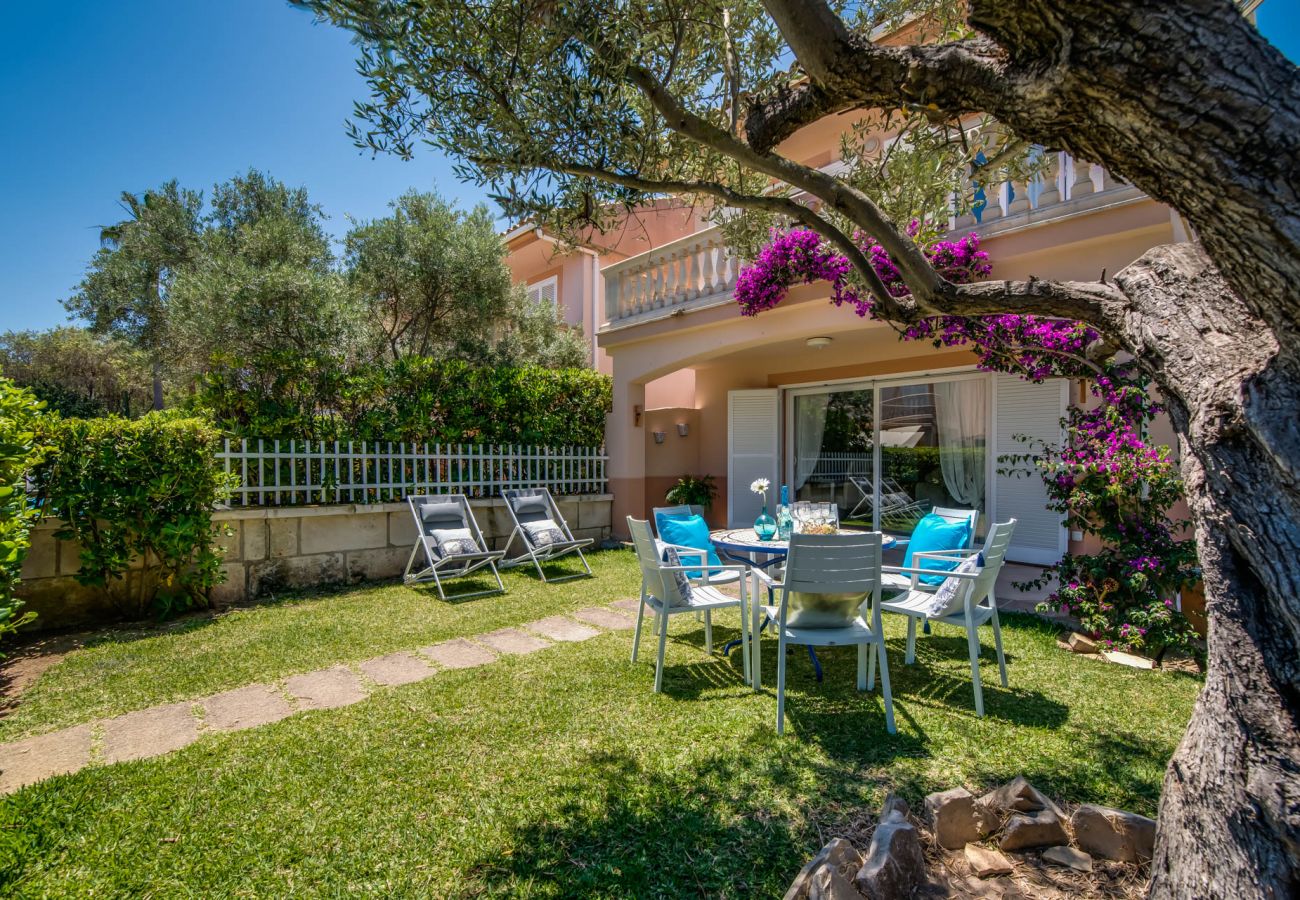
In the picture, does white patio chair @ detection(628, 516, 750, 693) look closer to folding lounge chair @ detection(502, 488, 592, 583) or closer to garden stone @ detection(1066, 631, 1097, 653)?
garden stone @ detection(1066, 631, 1097, 653)

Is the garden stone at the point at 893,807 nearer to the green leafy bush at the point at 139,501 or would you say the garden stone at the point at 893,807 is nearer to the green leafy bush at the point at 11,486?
the green leafy bush at the point at 11,486

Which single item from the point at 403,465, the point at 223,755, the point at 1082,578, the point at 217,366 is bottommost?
the point at 223,755

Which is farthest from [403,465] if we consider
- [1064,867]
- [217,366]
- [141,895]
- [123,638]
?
[1064,867]

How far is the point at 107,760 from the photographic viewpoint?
10.1 ft

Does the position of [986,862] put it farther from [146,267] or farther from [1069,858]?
[146,267]

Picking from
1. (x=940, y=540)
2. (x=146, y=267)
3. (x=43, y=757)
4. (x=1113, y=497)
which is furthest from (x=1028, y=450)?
(x=146, y=267)

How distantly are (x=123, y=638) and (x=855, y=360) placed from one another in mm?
9383

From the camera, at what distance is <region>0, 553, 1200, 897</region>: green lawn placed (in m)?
2.28

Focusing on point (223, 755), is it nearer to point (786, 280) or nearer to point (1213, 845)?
point (1213, 845)

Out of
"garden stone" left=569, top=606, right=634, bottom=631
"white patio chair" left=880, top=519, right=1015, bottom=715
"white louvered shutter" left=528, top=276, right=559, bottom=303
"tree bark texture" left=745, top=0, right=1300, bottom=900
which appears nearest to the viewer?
"tree bark texture" left=745, top=0, right=1300, bottom=900

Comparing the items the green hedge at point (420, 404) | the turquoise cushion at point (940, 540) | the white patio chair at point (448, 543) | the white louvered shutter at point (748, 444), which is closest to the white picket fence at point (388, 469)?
the green hedge at point (420, 404)

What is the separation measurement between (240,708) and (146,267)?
1249cm

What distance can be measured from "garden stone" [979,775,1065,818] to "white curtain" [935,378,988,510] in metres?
6.60

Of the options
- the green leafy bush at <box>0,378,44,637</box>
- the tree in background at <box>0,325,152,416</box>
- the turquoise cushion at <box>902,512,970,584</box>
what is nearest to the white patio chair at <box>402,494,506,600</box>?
the green leafy bush at <box>0,378,44,637</box>
